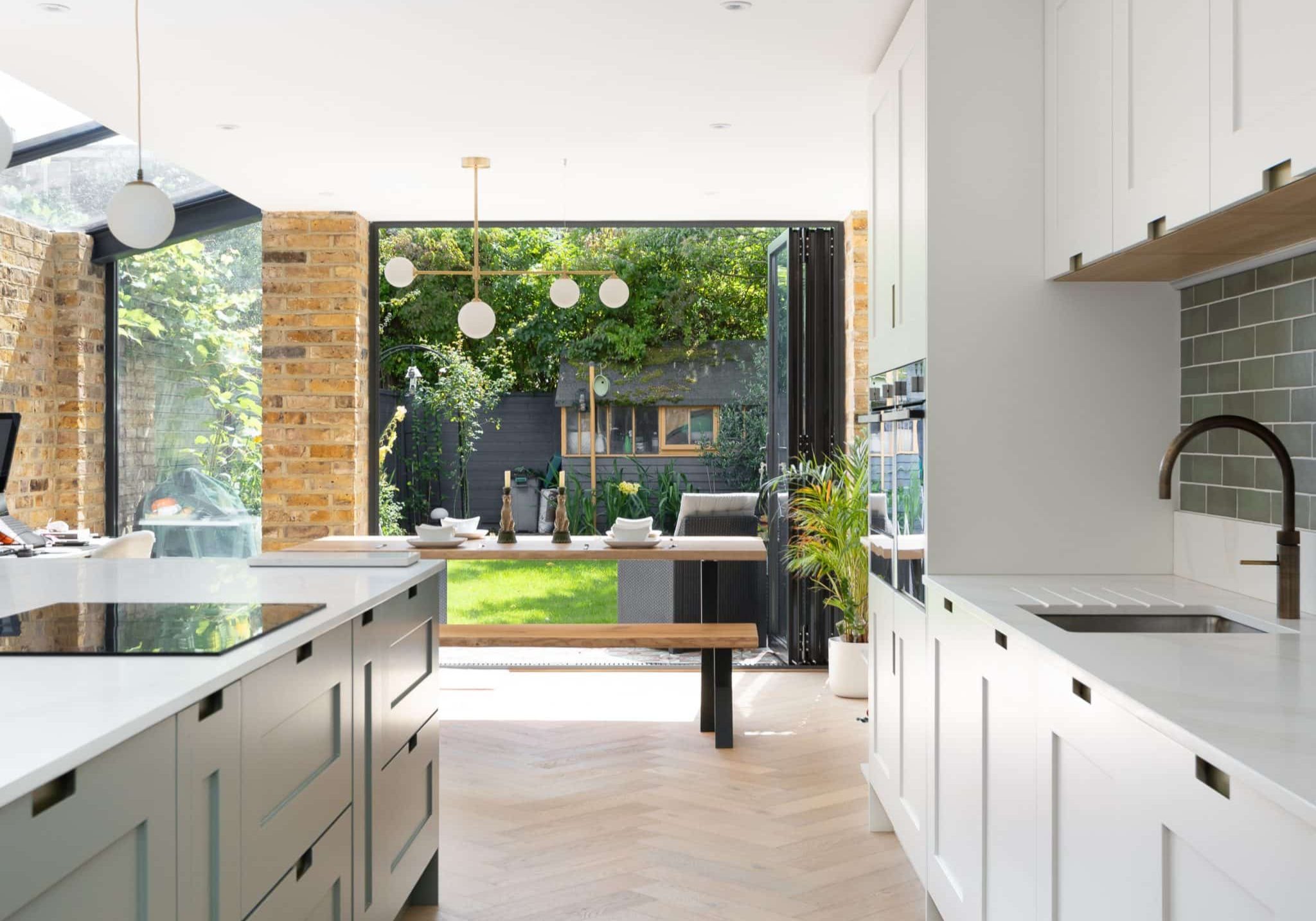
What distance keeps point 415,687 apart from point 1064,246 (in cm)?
197

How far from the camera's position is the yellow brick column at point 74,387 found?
612 centimetres

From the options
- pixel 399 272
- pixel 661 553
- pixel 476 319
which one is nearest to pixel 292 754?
pixel 661 553

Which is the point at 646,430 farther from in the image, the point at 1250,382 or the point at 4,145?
the point at 4,145

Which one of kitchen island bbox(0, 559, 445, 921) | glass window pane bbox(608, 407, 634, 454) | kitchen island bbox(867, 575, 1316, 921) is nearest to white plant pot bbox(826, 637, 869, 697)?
kitchen island bbox(867, 575, 1316, 921)

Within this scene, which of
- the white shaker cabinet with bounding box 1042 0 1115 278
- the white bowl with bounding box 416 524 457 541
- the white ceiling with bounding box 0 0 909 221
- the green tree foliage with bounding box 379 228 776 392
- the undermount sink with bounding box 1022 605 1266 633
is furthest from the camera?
the green tree foliage with bounding box 379 228 776 392

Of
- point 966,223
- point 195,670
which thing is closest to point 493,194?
point 966,223

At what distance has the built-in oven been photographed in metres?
2.96

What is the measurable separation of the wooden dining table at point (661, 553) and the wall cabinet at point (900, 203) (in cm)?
137

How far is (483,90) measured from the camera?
391 centimetres

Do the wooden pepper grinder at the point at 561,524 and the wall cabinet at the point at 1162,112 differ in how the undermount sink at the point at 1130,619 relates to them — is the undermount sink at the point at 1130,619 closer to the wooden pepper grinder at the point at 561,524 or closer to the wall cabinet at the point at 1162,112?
the wall cabinet at the point at 1162,112

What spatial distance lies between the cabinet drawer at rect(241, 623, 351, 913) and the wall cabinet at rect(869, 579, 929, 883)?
4.81ft

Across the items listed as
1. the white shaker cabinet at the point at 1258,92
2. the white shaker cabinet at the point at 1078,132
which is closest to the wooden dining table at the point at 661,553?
the white shaker cabinet at the point at 1078,132

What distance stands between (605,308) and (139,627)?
38.4ft

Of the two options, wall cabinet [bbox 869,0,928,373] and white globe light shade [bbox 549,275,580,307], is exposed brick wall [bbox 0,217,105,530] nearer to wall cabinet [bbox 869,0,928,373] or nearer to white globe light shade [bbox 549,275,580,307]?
white globe light shade [bbox 549,275,580,307]
